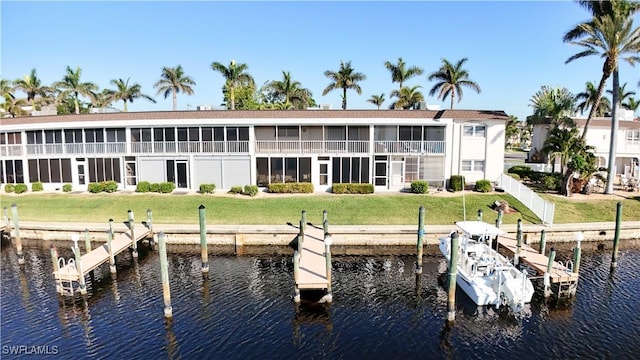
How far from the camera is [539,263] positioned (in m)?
19.8

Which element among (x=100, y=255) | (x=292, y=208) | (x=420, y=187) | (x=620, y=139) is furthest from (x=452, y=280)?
(x=620, y=139)

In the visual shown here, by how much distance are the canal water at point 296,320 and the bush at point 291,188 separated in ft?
40.7

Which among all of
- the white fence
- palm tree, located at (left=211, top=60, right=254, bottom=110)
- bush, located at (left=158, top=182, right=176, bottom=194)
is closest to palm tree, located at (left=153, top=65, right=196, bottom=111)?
palm tree, located at (left=211, top=60, right=254, bottom=110)

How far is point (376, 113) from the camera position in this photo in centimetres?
3450

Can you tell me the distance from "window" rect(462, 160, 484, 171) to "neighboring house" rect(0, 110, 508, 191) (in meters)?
0.09

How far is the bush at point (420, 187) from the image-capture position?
1307 inches

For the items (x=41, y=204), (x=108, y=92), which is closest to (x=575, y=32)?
(x=41, y=204)

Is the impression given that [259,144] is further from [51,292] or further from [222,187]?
[51,292]

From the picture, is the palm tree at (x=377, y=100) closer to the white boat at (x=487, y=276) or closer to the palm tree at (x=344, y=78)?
the palm tree at (x=344, y=78)

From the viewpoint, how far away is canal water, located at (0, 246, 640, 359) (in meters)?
14.1

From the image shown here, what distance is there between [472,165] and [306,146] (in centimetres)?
1474

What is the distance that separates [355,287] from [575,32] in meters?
28.2

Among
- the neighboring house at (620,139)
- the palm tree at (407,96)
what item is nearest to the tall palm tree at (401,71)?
the palm tree at (407,96)

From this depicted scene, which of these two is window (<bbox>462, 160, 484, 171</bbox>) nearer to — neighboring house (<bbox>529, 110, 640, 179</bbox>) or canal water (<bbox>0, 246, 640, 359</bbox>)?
neighboring house (<bbox>529, 110, 640, 179</bbox>)
